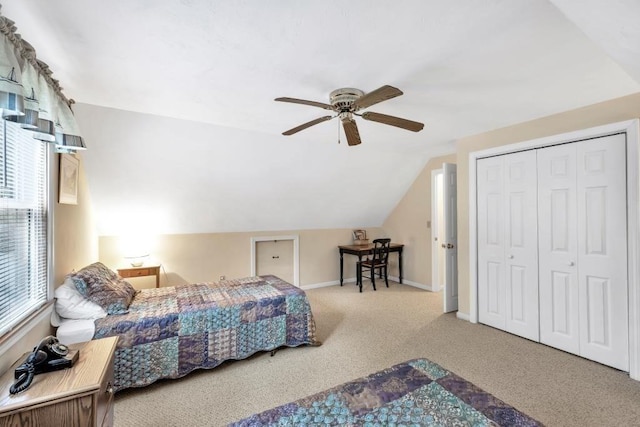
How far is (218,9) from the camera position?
1388 millimetres

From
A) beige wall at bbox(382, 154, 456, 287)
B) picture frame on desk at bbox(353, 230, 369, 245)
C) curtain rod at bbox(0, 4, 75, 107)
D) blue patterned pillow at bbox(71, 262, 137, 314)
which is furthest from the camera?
picture frame on desk at bbox(353, 230, 369, 245)

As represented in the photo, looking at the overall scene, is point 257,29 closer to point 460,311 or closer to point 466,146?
point 466,146

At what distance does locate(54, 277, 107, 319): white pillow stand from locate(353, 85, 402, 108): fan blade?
2.54 m

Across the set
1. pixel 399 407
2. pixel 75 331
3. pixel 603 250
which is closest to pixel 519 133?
pixel 603 250

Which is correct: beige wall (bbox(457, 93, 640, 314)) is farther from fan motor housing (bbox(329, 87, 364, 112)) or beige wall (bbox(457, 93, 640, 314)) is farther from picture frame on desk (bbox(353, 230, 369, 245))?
picture frame on desk (bbox(353, 230, 369, 245))

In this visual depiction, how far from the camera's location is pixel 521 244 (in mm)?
3150

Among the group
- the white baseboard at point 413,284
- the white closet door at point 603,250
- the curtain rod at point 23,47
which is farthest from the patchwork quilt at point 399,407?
the white baseboard at point 413,284

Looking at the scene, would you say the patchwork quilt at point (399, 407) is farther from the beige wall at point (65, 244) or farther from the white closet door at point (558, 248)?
the white closet door at point (558, 248)

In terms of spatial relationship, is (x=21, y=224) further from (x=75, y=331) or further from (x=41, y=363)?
(x=41, y=363)

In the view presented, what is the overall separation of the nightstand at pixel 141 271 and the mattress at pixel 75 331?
1646 millimetres

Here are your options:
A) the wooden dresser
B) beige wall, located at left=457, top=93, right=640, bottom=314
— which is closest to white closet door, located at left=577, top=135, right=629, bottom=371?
beige wall, located at left=457, top=93, right=640, bottom=314

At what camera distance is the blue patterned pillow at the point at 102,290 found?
2369 millimetres

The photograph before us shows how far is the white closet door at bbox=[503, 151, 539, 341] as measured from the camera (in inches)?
120

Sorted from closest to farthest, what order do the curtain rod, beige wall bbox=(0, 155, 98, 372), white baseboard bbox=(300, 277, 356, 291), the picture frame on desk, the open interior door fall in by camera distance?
the curtain rod, beige wall bbox=(0, 155, 98, 372), the open interior door, white baseboard bbox=(300, 277, 356, 291), the picture frame on desk
